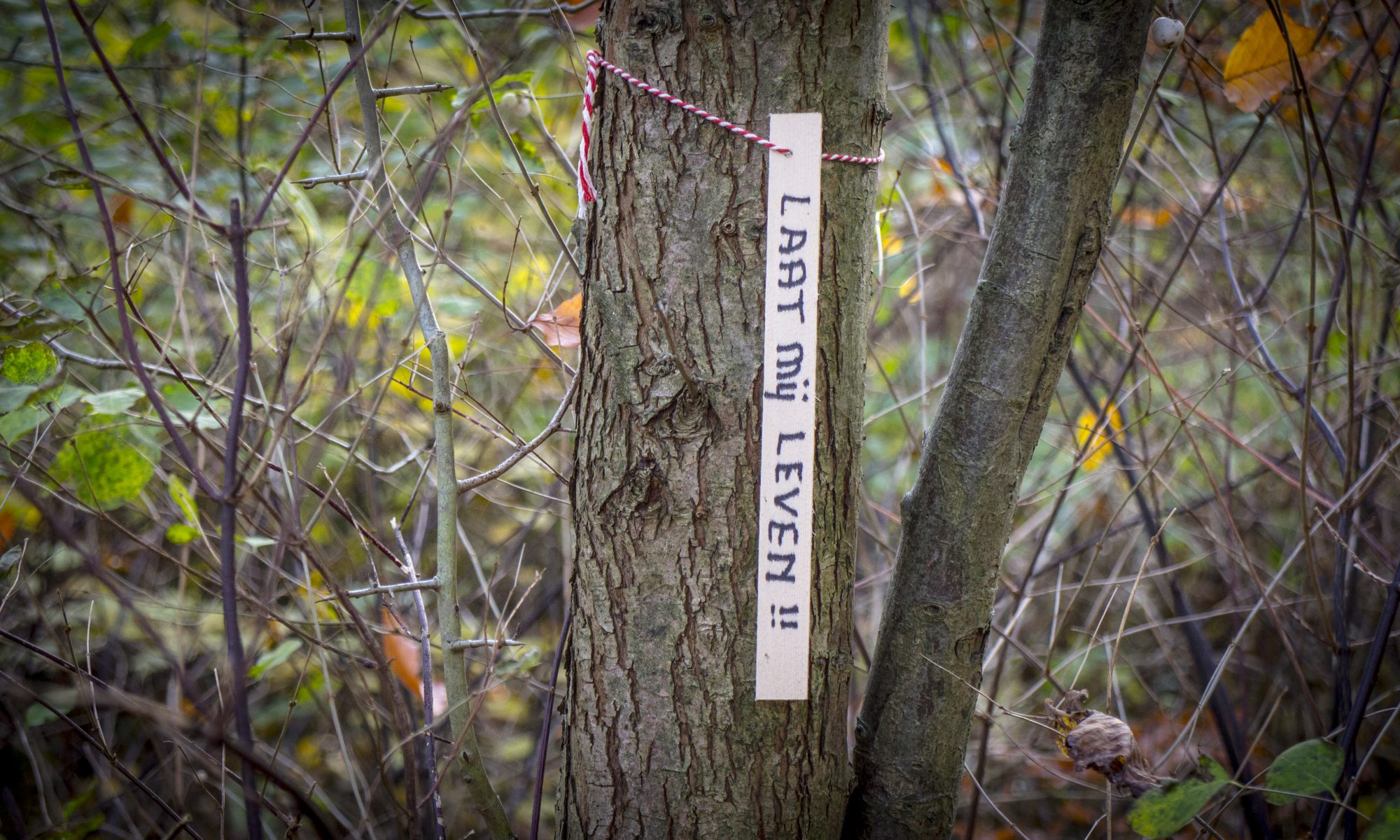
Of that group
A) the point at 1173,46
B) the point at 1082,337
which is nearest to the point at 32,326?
the point at 1173,46

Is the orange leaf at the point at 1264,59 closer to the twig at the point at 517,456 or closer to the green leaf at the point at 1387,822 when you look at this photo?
the green leaf at the point at 1387,822

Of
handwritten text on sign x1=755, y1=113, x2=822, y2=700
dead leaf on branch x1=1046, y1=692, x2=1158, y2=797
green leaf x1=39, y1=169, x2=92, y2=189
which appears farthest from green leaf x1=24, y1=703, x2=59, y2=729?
dead leaf on branch x1=1046, y1=692, x2=1158, y2=797

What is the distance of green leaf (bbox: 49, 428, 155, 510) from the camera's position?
1271 mm

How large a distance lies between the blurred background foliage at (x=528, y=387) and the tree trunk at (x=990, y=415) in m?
0.51

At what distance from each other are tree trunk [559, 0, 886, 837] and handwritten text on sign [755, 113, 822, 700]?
2 centimetres

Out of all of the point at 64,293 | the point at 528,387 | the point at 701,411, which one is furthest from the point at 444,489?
the point at 528,387

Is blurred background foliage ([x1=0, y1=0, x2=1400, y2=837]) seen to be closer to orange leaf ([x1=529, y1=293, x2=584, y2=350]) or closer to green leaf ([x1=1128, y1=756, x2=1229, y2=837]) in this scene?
orange leaf ([x1=529, y1=293, x2=584, y2=350])

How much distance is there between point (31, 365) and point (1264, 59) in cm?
218

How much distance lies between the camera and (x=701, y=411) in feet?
3.11

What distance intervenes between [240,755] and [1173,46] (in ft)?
5.03

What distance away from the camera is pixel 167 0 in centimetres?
254

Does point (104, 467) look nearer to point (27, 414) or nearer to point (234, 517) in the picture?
point (27, 414)

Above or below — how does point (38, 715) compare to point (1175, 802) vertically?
below

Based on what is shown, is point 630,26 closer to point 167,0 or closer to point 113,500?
point 113,500
